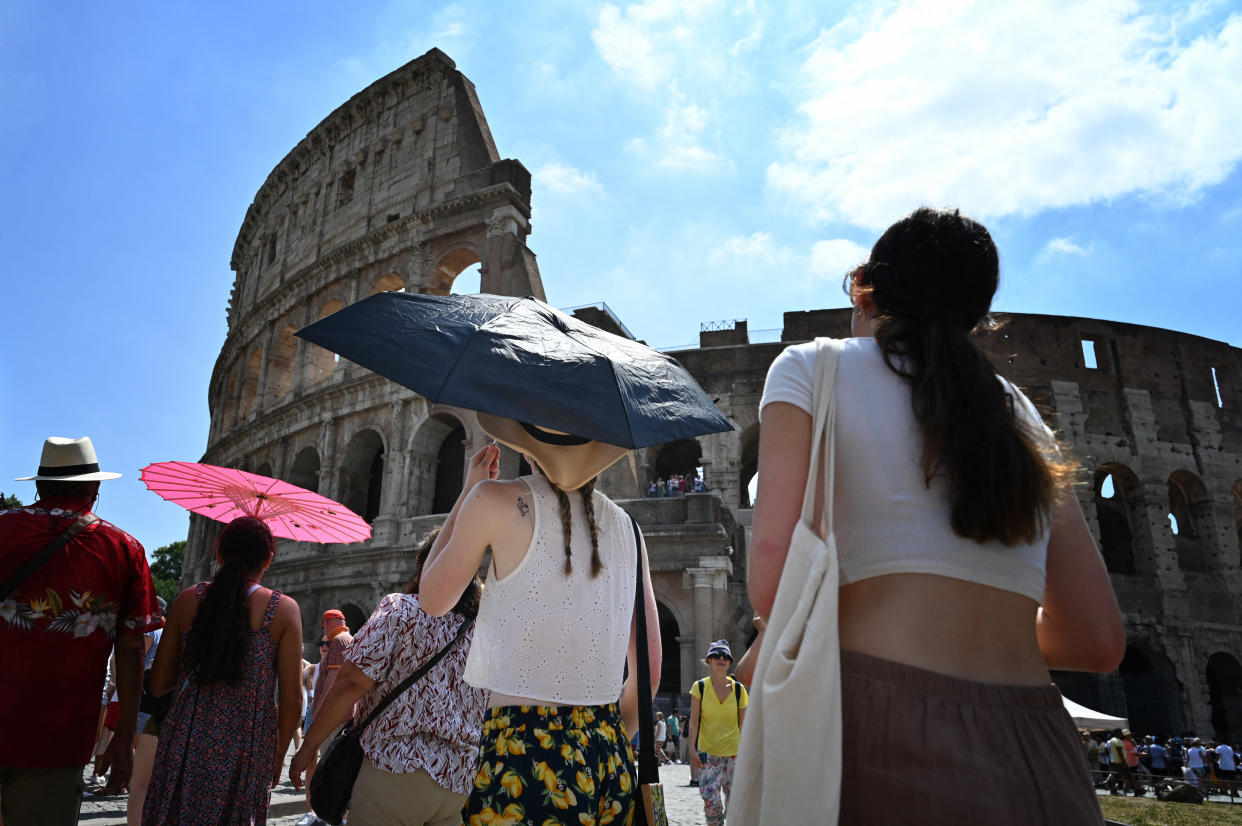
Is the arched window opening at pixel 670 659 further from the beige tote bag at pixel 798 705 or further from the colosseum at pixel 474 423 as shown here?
the beige tote bag at pixel 798 705

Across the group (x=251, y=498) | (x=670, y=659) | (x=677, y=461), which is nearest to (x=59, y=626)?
(x=251, y=498)

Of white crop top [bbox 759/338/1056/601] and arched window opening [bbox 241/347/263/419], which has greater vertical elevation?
arched window opening [bbox 241/347/263/419]

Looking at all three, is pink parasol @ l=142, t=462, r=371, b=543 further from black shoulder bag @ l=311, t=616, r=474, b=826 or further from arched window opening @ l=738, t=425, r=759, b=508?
arched window opening @ l=738, t=425, r=759, b=508

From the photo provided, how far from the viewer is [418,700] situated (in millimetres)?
2801

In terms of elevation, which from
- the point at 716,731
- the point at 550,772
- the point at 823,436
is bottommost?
the point at 716,731

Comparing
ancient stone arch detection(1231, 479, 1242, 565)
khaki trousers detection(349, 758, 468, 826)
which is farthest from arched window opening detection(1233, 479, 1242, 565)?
khaki trousers detection(349, 758, 468, 826)

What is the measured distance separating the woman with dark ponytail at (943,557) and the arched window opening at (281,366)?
81.0ft

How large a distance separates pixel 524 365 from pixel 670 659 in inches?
669

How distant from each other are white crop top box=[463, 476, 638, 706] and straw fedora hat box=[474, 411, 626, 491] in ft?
0.15

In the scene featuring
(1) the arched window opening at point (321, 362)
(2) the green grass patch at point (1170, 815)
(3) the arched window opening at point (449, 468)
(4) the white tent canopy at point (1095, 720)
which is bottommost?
(2) the green grass patch at point (1170, 815)

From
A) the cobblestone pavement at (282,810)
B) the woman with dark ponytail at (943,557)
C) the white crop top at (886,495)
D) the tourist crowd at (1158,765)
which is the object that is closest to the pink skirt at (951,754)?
the woman with dark ponytail at (943,557)

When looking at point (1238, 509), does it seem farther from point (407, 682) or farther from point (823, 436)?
point (823, 436)

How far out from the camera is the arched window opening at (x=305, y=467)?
21844 millimetres

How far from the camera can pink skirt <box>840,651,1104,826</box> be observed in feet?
3.95
